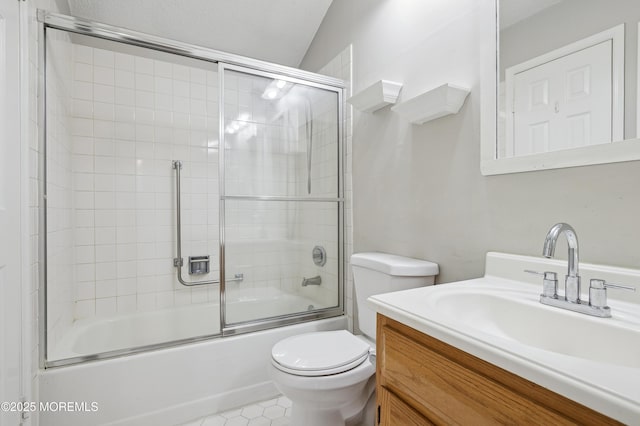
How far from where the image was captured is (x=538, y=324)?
0.86 metres

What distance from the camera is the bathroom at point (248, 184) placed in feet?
3.58

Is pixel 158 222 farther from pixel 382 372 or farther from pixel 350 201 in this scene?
pixel 382 372

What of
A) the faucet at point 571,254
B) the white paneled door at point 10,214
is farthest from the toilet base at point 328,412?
the white paneled door at point 10,214

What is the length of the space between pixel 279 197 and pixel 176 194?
963mm

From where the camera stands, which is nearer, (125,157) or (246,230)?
(246,230)

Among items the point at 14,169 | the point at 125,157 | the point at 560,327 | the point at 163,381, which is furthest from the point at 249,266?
the point at 560,327

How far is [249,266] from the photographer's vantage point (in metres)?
1.90

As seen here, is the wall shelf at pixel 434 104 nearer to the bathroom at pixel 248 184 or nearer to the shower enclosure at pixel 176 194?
the bathroom at pixel 248 184

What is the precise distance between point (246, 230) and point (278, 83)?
36.7 inches

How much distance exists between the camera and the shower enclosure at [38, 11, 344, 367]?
5.70 feet

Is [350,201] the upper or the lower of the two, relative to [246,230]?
upper

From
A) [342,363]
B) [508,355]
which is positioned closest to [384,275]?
[342,363]

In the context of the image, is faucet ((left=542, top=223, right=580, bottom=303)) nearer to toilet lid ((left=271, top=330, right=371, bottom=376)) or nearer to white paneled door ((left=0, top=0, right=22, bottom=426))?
toilet lid ((left=271, top=330, right=371, bottom=376))

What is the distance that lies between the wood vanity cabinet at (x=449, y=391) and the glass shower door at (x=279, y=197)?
117 cm
